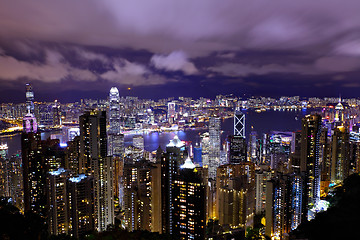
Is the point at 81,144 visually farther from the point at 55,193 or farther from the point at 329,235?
the point at 329,235

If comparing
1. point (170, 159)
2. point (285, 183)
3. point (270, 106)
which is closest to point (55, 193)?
point (170, 159)

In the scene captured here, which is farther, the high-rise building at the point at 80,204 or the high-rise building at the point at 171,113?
the high-rise building at the point at 171,113

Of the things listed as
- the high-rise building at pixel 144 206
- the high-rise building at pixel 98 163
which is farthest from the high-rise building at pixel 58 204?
the high-rise building at pixel 144 206

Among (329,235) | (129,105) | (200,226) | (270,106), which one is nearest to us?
(329,235)

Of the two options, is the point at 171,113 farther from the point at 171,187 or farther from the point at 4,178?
the point at 171,187

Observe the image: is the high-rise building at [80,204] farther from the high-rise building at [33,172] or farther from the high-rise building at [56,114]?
the high-rise building at [56,114]
